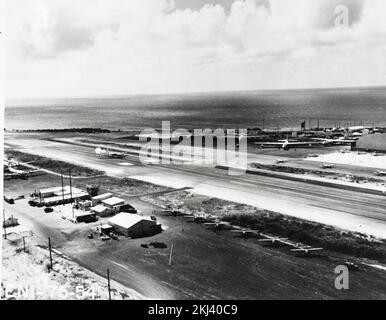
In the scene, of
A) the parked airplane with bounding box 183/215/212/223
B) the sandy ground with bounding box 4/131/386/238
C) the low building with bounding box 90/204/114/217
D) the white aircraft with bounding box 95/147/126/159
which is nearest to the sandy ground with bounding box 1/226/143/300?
the low building with bounding box 90/204/114/217

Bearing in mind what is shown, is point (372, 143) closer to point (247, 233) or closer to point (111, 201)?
point (247, 233)

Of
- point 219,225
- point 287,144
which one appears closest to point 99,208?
point 219,225

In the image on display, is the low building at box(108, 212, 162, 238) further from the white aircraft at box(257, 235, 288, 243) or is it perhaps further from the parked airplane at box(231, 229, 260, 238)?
the white aircraft at box(257, 235, 288, 243)

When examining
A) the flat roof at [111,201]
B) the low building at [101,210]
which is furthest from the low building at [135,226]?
the flat roof at [111,201]

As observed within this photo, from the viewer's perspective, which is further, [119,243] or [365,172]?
[365,172]
